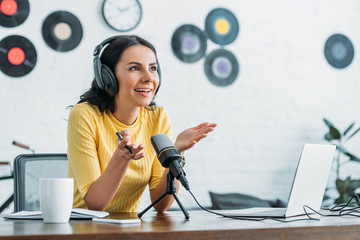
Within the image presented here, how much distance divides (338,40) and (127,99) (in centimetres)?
238

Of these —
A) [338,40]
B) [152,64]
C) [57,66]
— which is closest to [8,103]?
[57,66]

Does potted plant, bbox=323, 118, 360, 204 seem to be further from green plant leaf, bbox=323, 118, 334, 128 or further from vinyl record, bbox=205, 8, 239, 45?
vinyl record, bbox=205, 8, 239, 45

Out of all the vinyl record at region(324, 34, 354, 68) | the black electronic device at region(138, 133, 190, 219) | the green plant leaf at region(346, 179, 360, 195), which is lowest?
the green plant leaf at region(346, 179, 360, 195)

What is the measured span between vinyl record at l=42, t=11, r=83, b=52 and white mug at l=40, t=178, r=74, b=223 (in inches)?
74.6

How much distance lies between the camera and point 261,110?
3.22 m

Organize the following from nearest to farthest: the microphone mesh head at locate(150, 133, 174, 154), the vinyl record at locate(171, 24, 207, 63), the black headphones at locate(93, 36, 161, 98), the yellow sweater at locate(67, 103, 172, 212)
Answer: the microphone mesh head at locate(150, 133, 174, 154) < the yellow sweater at locate(67, 103, 172, 212) < the black headphones at locate(93, 36, 161, 98) < the vinyl record at locate(171, 24, 207, 63)

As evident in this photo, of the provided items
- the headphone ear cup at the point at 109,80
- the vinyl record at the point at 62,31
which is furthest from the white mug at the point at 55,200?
the vinyl record at the point at 62,31

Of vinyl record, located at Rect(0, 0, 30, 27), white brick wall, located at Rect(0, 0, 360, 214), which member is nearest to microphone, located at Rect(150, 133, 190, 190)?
white brick wall, located at Rect(0, 0, 360, 214)

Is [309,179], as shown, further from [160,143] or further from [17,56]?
[17,56]

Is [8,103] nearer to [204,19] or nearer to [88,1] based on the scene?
[88,1]

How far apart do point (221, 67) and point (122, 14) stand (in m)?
0.77

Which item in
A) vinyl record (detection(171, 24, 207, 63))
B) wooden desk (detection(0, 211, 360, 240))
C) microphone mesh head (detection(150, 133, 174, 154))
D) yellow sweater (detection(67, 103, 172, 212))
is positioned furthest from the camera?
vinyl record (detection(171, 24, 207, 63))

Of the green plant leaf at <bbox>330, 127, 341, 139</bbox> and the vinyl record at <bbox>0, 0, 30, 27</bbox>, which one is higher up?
the vinyl record at <bbox>0, 0, 30, 27</bbox>

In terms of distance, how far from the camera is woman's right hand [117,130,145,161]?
3.49ft
